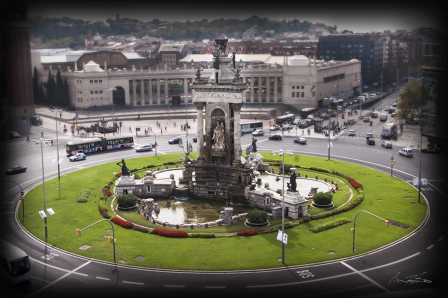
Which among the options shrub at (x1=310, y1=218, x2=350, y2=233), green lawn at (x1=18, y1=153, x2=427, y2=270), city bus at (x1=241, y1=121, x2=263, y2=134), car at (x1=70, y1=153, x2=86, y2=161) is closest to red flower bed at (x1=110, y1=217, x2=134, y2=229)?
green lawn at (x1=18, y1=153, x2=427, y2=270)

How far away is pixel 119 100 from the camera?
176000 millimetres

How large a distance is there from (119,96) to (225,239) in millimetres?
128227

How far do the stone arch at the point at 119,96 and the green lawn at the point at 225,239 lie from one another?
99.0m

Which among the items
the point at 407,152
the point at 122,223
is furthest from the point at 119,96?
the point at 122,223

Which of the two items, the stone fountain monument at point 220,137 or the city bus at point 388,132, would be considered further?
the city bus at point 388,132

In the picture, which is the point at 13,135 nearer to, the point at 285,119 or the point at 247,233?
the point at 285,119

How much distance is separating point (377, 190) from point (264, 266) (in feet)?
108

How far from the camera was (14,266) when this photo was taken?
153 feet

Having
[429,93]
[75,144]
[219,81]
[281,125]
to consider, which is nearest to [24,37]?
[75,144]

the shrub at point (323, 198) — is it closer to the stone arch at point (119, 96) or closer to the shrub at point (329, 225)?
the shrub at point (329, 225)

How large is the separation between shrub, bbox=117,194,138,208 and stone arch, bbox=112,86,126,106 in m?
106

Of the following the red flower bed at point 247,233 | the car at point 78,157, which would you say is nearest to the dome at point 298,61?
the car at point 78,157

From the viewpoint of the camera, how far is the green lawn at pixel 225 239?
52.9 m

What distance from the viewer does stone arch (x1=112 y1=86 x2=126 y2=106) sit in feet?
573
